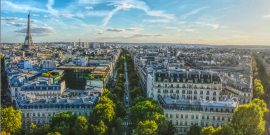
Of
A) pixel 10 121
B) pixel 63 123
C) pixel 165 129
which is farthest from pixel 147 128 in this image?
pixel 10 121

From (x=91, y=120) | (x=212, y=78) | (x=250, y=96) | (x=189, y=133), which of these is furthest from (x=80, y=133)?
(x=250, y=96)

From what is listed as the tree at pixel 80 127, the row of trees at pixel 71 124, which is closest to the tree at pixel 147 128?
the row of trees at pixel 71 124

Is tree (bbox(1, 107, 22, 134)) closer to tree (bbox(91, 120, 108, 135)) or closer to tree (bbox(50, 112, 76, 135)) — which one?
tree (bbox(50, 112, 76, 135))

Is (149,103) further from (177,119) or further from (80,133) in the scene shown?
(80,133)

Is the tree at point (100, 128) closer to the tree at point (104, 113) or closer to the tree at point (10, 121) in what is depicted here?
the tree at point (104, 113)

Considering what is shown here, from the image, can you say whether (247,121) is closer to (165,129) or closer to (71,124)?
(165,129)
